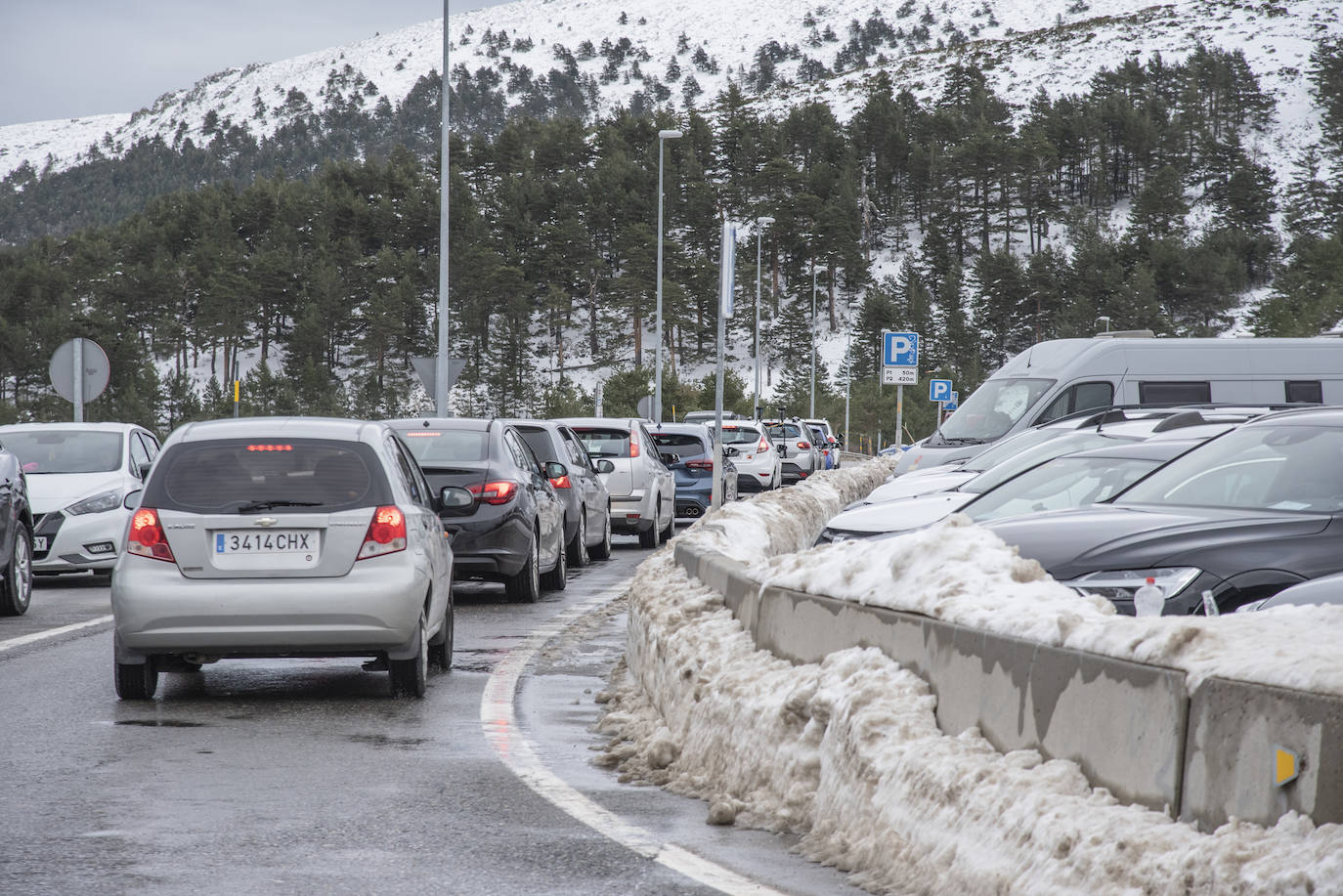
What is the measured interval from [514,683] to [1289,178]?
164 meters

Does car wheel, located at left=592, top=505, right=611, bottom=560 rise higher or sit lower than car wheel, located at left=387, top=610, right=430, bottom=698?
lower

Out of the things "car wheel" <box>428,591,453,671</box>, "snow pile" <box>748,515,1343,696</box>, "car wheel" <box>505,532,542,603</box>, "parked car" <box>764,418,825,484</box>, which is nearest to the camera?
"snow pile" <box>748,515,1343,696</box>

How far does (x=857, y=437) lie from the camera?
97.2 m

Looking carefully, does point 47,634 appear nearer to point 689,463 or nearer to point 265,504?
point 265,504

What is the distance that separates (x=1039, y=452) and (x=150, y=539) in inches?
278

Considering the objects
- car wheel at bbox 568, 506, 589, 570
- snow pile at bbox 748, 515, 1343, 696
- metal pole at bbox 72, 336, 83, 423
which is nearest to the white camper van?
car wheel at bbox 568, 506, 589, 570

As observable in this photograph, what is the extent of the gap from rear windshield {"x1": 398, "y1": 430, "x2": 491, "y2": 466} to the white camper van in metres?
7.85

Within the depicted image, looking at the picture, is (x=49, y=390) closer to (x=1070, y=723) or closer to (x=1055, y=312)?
(x=1055, y=312)

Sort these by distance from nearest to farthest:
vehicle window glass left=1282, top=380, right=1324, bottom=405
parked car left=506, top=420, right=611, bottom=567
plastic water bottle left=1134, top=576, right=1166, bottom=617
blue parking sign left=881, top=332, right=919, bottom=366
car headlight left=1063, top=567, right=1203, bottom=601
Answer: plastic water bottle left=1134, top=576, right=1166, bottom=617, car headlight left=1063, top=567, right=1203, bottom=601, parked car left=506, top=420, right=611, bottom=567, vehicle window glass left=1282, top=380, right=1324, bottom=405, blue parking sign left=881, top=332, right=919, bottom=366

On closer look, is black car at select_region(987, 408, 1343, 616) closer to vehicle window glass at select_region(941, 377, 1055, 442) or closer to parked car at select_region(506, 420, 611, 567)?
parked car at select_region(506, 420, 611, 567)

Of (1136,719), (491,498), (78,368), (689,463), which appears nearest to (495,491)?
(491,498)

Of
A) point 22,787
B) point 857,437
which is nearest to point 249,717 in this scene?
point 22,787

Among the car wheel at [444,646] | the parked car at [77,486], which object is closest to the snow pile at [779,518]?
the car wheel at [444,646]

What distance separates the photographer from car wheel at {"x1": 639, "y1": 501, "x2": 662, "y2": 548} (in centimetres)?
2186
